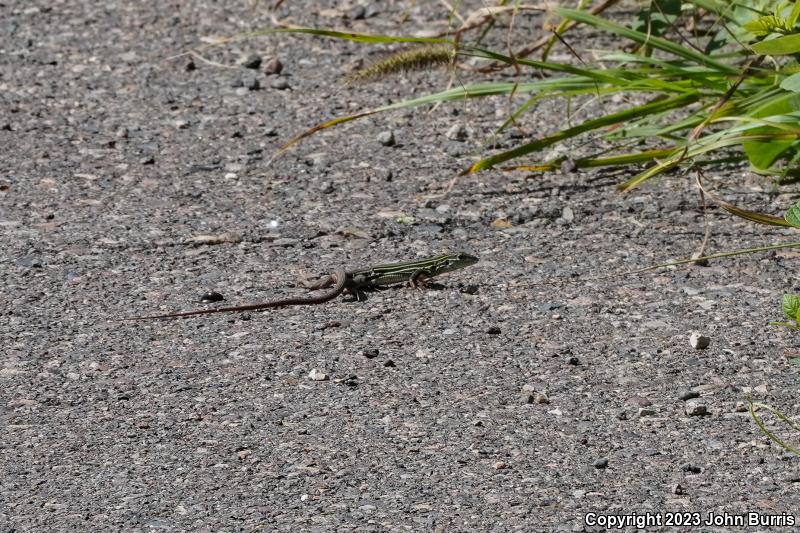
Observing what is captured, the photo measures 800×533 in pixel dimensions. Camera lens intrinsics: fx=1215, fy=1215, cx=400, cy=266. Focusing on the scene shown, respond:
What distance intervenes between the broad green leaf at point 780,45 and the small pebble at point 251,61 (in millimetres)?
3093

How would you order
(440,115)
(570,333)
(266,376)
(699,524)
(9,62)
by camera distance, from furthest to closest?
1. (9,62)
2. (440,115)
3. (570,333)
4. (266,376)
5. (699,524)

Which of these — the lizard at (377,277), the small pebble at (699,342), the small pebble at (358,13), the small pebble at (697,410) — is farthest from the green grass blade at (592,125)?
the small pebble at (358,13)

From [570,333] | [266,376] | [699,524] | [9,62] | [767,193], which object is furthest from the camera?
[9,62]

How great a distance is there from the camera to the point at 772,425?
3479 millimetres

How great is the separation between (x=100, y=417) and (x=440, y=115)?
2.74 metres

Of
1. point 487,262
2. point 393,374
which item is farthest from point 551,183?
point 393,374

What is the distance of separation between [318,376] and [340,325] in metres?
0.41

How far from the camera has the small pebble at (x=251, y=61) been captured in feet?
20.6

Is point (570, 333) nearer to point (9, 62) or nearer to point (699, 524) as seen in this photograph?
point (699, 524)

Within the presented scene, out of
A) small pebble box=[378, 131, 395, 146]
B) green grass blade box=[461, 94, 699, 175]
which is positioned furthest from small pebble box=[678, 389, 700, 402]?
small pebble box=[378, 131, 395, 146]

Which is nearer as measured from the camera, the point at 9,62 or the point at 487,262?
the point at 487,262

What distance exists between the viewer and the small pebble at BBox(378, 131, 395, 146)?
216 inches
